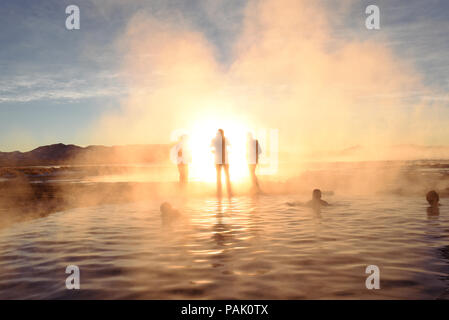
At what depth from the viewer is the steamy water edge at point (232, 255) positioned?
211 inches

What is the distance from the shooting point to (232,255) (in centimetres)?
719

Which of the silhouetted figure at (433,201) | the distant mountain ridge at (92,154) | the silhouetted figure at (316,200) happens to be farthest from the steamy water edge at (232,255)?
the distant mountain ridge at (92,154)

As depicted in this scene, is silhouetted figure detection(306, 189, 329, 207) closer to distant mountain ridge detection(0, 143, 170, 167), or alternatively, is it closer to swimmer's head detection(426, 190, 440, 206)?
swimmer's head detection(426, 190, 440, 206)

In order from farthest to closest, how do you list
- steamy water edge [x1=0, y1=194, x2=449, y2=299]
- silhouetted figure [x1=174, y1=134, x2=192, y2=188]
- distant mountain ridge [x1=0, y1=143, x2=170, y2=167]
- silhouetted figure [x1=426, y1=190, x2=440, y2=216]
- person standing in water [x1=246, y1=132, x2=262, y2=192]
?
1. distant mountain ridge [x1=0, y1=143, x2=170, y2=167]
2. silhouetted figure [x1=174, y1=134, x2=192, y2=188]
3. person standing in water [x1=246, y1=132, x2=262, y2=192]
4. silhouetted figure [x1=426, y1=190, x2=440, y2=216]
5. steamy water edge [x1=0, y1=194, x2=449, y2=299]

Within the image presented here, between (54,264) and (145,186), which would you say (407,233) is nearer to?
(54,264)

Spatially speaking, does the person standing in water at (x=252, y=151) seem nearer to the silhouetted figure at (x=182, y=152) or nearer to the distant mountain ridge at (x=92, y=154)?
the silhouetted figure at (x=182, y=152)

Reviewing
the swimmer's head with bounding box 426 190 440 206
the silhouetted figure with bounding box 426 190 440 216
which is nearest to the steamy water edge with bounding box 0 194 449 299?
the silhouetted figure with bounding box 426 190 440 216

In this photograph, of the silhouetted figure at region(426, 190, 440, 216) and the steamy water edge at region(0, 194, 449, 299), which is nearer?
the steamy water edge at region(0, 194, 449, 299)

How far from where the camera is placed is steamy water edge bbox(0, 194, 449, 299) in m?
5.36

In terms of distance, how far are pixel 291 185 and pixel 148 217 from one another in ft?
42.9

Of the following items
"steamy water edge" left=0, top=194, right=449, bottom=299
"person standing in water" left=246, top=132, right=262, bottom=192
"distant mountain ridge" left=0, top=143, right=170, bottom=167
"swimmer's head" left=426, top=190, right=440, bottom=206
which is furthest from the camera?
"distant mountain ridge" left=0, top=143, right=170, bottom=167

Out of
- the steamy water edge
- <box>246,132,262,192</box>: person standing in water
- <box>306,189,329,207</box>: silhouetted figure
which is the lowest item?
the steamy water edge

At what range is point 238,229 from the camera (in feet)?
32.4
